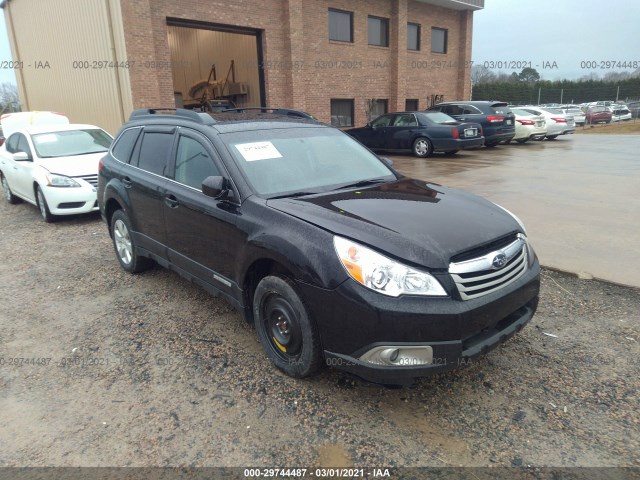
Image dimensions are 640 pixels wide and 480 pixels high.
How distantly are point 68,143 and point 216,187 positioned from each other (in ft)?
22.4

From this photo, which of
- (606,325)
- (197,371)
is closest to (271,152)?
(197,371)

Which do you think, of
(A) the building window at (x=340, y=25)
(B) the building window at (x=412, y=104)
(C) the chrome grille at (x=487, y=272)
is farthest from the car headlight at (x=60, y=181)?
(B) the building window at (x=412, y=104)

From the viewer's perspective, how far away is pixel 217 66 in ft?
71.2

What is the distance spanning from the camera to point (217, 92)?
21.7 m

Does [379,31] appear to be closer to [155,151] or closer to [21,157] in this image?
[21,157]

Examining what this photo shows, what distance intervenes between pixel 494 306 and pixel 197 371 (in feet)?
6.84

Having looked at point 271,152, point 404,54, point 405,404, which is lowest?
point 405,404

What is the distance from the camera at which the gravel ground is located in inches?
100

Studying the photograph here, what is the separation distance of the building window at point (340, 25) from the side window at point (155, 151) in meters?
15.6

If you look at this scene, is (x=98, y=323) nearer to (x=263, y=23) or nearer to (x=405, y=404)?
(x=405, y=404)

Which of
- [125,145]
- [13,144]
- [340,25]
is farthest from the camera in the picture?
[340,25]

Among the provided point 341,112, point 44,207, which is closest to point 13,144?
point 44,207

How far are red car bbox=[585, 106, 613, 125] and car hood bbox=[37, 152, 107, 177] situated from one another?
3144cm

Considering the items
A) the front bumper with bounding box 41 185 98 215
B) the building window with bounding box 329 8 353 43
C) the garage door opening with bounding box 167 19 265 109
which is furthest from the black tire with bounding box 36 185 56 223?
the building window with bounding box 329 8 353 43
